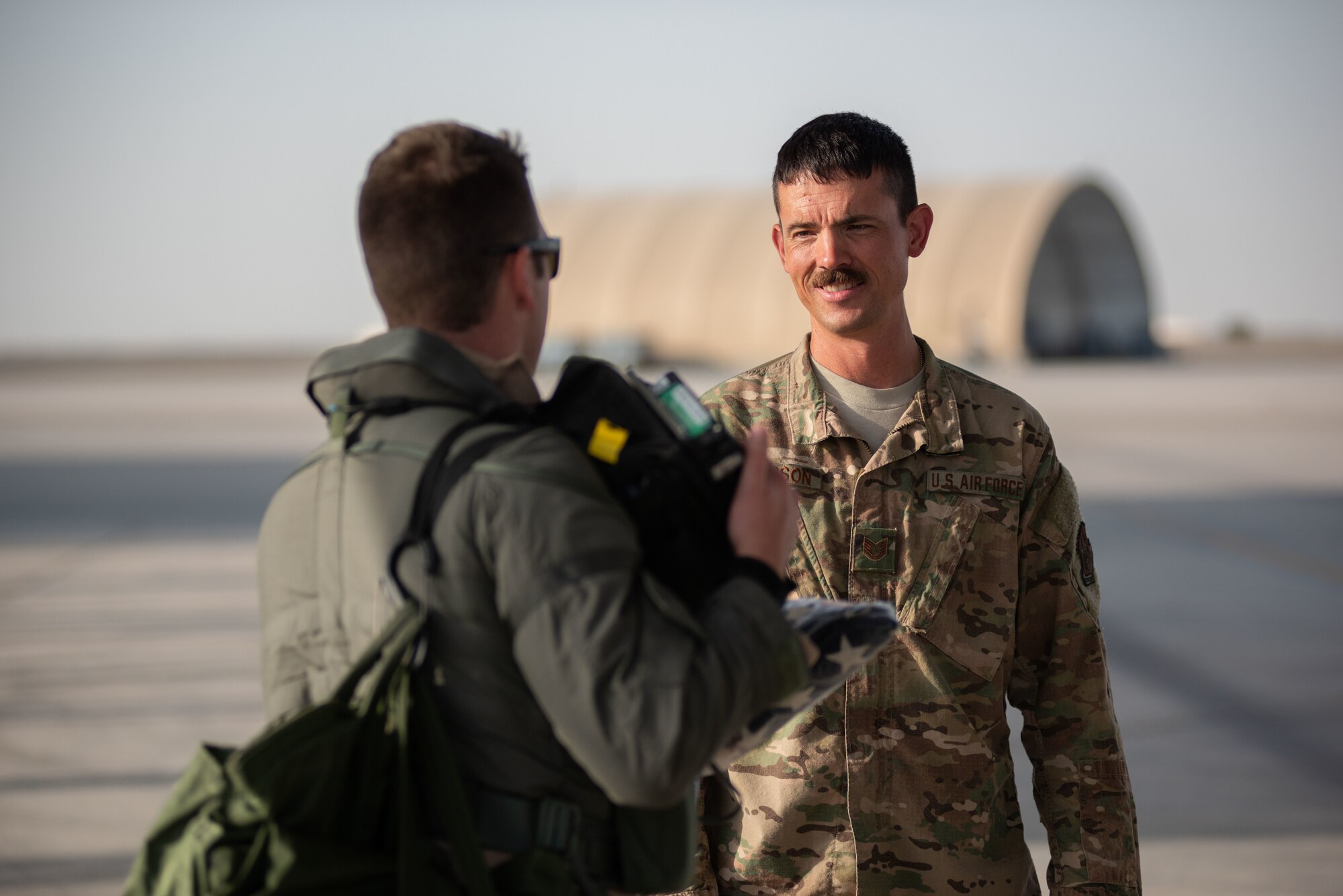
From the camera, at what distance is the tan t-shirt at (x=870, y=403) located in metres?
2.60

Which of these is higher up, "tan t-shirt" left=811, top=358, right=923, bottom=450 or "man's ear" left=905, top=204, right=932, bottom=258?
"man's ear" left=905, top=204, right=932, bottom=258

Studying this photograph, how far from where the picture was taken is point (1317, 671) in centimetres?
693

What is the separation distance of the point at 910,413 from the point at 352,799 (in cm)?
144

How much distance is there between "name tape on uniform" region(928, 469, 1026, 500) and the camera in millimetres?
2479

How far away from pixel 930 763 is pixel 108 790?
13.6 ft

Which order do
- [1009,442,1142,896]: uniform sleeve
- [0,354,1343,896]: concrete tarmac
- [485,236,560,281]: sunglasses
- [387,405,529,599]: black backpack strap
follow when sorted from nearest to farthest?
[387,405,529,599]: black backpack strap < [485,236,560,281]: sunglasses < [1009,442,1142,896]: uniform sleeve < [0,354,1343,896]: concrete tarmac

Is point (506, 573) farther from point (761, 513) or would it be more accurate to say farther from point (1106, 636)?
point (1106, 636)

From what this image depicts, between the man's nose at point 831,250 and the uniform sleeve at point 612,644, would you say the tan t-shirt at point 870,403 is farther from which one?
the uniform sleeve at point 612,644

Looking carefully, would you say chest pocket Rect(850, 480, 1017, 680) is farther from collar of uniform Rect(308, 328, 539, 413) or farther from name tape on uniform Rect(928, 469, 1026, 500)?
collar of uniform Rect(308, 328, 539, 413)

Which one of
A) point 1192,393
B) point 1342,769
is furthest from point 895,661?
point 1192,393

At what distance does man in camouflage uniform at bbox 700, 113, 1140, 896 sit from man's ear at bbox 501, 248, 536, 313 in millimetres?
963

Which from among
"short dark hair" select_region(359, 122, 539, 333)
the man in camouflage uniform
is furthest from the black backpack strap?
the man in camouflage uniform

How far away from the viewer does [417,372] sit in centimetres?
159

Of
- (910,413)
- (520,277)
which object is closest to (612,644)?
(520,277)
